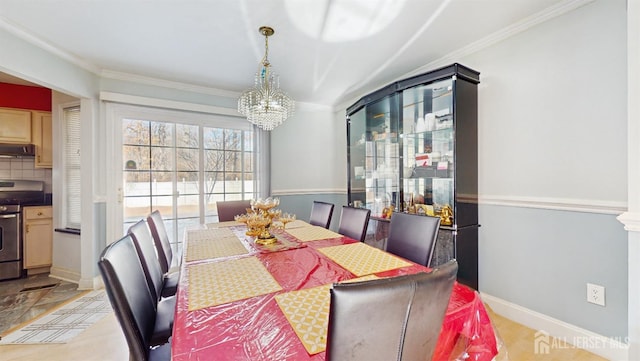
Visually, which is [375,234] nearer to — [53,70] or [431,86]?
[431,86]

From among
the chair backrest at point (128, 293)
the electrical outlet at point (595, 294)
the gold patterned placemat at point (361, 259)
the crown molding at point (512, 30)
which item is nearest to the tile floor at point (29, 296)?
the chair backrest at point (128, 293)

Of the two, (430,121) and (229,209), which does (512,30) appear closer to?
(430,121)

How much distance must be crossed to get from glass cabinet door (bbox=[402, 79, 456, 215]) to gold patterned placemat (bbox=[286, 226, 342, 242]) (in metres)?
1.04

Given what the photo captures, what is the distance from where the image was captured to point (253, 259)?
60.3 inches

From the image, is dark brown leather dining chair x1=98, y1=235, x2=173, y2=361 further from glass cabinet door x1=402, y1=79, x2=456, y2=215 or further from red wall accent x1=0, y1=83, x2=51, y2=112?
red wall accent x1=0, y1=83, x2=51, y2=112

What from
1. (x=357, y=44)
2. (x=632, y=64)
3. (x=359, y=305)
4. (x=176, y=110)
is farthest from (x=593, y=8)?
(x=176, y=110)

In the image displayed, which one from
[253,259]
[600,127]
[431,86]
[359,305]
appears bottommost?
[253,259]

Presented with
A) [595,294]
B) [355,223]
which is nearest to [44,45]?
[355,223]

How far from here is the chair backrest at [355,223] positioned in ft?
7.11

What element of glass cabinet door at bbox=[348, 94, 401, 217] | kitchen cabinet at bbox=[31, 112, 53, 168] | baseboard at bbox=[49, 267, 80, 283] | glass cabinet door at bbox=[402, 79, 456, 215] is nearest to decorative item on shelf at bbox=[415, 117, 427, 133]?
glass cabinet door at bbox=[402, 79, 456, 215]

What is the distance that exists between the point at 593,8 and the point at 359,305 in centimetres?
258

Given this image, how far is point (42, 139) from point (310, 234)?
3.80 metres

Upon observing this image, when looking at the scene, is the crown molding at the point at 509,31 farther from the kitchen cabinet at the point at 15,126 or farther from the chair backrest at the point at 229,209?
the kitchen cabinet at the point at 15,126

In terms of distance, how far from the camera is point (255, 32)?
2.22 meters
